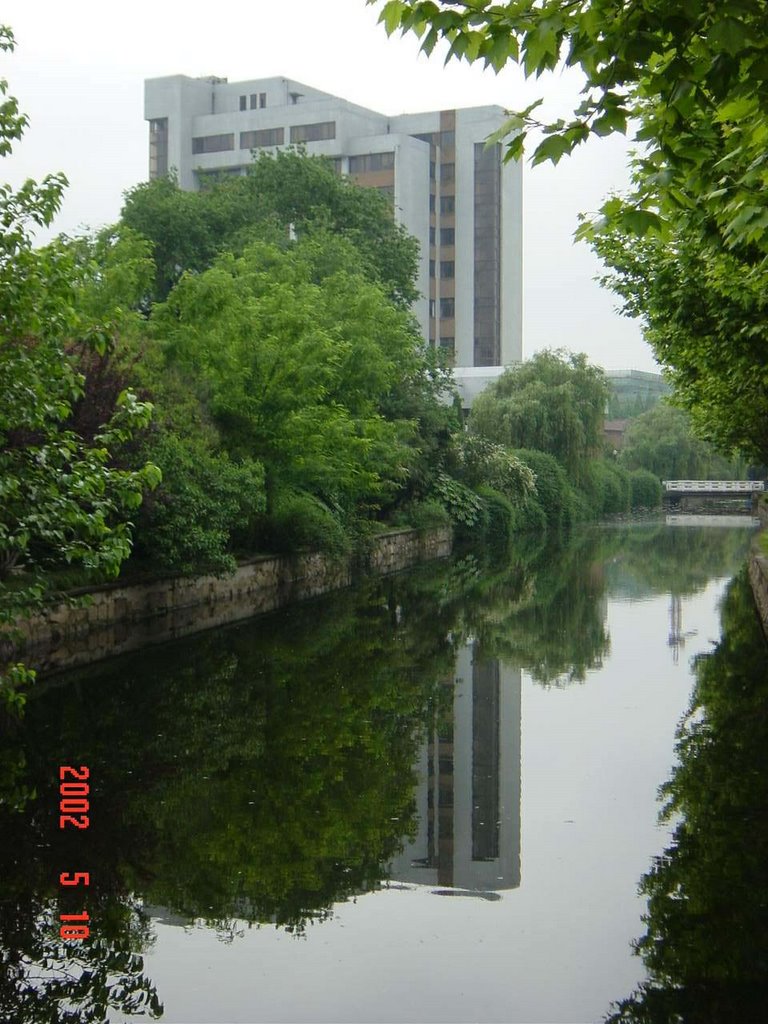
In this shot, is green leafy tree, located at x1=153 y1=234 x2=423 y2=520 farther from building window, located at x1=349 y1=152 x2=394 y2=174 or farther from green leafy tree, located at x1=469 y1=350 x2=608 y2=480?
building window, located at x1=349 y1=152 x2=394 y2=174

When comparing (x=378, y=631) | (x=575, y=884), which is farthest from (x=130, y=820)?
(x=378, y=631)

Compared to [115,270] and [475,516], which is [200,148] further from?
[115,270]

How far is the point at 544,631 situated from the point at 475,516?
26.6 metres

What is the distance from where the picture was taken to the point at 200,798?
10.0 meters

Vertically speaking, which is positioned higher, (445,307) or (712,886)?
(445,307)

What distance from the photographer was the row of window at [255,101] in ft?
310

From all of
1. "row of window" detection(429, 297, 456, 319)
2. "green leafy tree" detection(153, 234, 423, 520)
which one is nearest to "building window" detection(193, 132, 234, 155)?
"row of window" detection(429, 297, 456, 319)

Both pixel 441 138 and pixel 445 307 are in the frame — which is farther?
pixel 445 307

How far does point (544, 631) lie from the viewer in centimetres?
2159

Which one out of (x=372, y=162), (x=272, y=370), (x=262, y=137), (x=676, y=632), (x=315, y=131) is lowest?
(x=676, y=632)

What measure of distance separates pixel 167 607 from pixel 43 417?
12.4 m

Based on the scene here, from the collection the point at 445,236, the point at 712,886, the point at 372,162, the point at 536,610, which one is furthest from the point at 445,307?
the point at 712,886

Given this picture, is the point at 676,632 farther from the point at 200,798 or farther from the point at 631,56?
the point at 631,56
